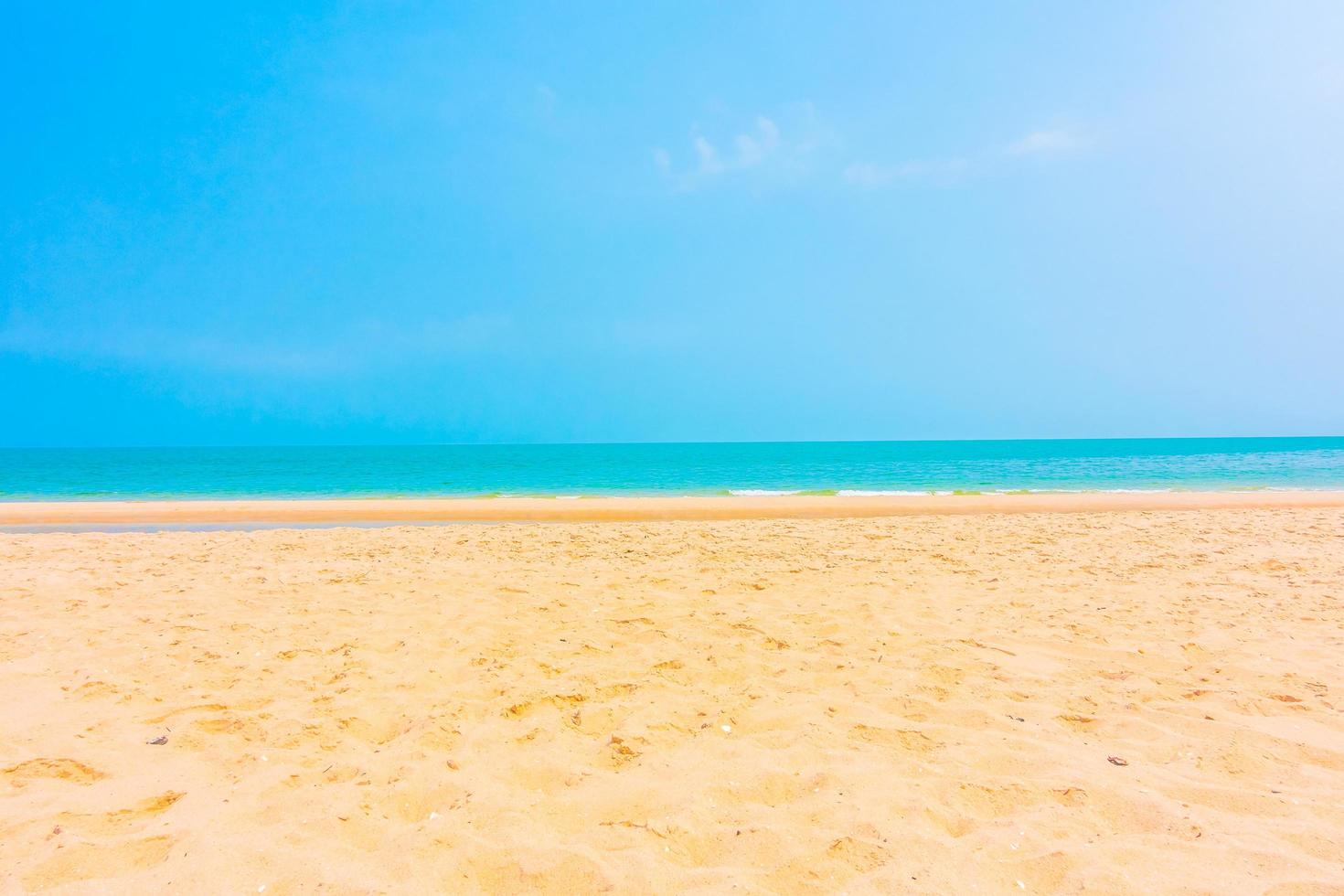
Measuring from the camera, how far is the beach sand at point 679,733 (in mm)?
2578

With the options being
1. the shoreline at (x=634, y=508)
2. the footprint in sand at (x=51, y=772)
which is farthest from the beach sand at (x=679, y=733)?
the shoreline at (x=634, y=508)

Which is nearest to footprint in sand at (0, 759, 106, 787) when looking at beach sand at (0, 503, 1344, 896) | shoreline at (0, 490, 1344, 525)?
beach sand at (0, 503, 1344, 896)

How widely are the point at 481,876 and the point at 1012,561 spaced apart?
755 centimetres

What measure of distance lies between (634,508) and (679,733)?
14.8 m

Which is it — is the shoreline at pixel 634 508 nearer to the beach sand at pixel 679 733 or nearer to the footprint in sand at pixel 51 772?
the beach sand at pixel 679 733

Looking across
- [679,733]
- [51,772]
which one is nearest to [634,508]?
[679,733]

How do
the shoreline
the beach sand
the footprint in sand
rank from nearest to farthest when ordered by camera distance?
the beach sand
the footprint in sand
the shoreline

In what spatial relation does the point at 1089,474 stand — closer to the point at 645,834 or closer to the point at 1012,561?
the point at 1012,561

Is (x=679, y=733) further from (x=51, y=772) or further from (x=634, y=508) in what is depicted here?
(x=634, y=508)

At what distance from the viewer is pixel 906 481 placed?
35625 millimetres

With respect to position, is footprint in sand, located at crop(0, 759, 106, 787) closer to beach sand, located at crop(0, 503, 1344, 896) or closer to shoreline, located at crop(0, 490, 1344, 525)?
beach sand, located at crop(0, 503, 1344, 896)

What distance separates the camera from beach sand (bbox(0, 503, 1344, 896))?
258cm

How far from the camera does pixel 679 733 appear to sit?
3.71 metres

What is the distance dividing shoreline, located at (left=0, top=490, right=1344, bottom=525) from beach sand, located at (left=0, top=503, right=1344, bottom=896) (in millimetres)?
9232
